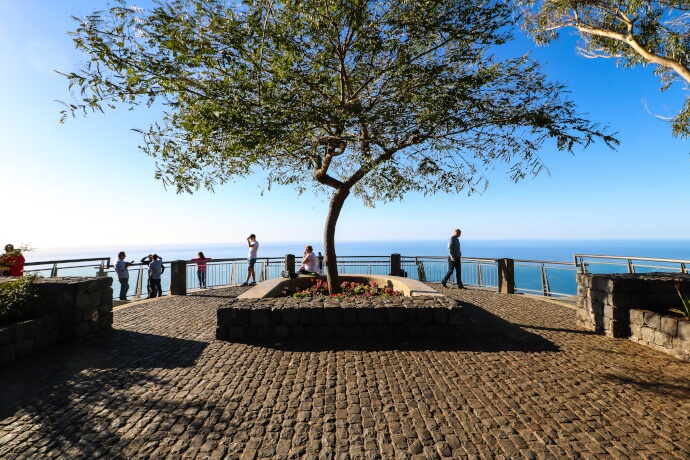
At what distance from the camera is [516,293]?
11.7m

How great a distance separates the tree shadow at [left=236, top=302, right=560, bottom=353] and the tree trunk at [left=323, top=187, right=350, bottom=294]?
10.8 ft

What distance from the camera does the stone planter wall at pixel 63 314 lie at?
5.33 m

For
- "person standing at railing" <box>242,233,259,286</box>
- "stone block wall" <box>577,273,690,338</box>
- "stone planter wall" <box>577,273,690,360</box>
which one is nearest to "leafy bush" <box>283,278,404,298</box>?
"person standing at railing" <box>242,233,259,286</box>

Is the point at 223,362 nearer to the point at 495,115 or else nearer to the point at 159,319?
the point at 159,319

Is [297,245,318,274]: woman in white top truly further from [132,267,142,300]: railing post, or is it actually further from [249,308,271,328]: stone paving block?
[249,308,271,328]: stone paving block

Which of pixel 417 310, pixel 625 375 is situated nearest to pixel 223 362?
pixel 417 310

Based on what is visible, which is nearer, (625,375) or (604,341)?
(625,375)

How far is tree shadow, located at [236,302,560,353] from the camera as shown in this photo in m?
5.56

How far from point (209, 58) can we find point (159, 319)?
567cm

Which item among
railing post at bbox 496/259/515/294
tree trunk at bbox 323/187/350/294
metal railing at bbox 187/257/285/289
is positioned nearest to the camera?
tree trunk at bbox 323/187/350/294

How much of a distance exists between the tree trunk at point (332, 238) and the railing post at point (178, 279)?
5564 millimetres

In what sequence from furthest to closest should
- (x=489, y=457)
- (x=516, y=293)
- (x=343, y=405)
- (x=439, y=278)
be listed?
1. (x=439, y=278)
2. (x=516, y=293)
3. (x=343, y=405)
4. (x=489, y=457)

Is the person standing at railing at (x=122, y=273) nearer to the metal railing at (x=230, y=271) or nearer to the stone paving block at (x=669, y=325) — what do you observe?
the metal railing at (x=230, y=271)

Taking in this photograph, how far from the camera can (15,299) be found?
5.50m
